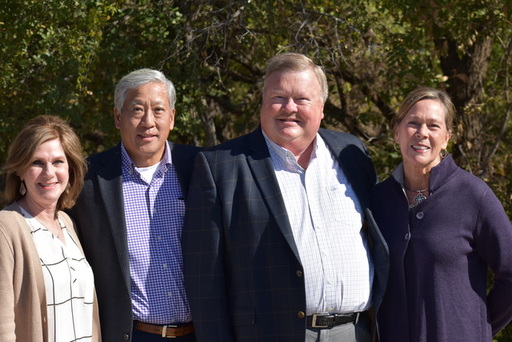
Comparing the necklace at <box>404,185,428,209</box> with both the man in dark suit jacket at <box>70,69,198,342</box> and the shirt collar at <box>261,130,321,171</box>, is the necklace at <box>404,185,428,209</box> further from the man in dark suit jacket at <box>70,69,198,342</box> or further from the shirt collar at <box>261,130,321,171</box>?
the man in dark suit jacket at <box>70,69,198,342</box>

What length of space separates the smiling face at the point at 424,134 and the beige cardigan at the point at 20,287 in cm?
187

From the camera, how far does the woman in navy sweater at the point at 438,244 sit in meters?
3.99

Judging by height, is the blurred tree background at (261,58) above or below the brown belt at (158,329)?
above

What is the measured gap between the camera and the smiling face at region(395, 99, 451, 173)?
412 centimetres

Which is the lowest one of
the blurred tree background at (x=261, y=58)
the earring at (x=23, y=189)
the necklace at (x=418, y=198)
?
the necklace at (x=418, y=198)

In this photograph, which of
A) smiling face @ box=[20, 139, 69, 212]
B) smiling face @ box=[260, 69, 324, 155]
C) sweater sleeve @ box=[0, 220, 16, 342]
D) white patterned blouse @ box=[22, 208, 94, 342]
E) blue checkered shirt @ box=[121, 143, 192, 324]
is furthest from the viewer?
smiling face @ box=[260, 69, 324, 155]

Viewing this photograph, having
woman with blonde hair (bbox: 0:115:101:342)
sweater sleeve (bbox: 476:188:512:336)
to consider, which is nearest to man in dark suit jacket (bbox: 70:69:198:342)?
woman with blonde hair (bbox: 0:115:101:342)

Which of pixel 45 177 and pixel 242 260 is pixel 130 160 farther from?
pixel 242 260

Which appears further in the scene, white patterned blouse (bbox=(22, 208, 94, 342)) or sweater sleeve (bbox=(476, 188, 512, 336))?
sweater sleeve (bbox=(476, 188, 512, 336))

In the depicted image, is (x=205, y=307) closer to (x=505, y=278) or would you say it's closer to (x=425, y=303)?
(x=425, y=303)

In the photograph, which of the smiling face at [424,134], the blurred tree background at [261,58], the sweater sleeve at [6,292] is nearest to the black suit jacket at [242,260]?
the smiling face at [424,134]

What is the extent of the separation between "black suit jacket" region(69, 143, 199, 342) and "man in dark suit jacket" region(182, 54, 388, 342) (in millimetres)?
319

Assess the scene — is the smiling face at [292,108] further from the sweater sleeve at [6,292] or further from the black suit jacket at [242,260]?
the sweater sleeve at [6,292]

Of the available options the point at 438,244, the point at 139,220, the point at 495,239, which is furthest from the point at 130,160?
the point at 495,239
